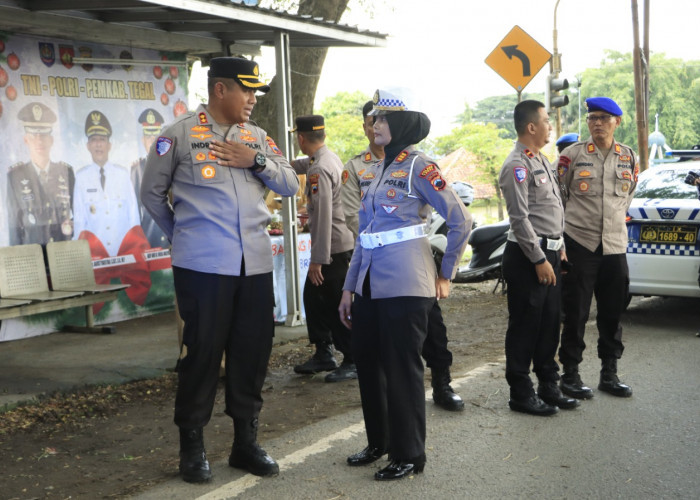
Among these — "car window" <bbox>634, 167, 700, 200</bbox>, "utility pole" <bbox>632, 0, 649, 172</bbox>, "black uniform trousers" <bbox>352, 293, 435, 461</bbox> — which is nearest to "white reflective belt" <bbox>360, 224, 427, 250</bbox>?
"black uniform trousers" <bbox>352, 293, 435, 461</bbox>

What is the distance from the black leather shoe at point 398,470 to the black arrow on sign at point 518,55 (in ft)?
29.8

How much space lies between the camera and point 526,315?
5895mm

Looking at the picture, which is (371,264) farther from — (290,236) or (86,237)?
(86,237)

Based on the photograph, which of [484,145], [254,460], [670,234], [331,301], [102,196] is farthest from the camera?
[484,145]

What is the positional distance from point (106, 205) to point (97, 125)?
899 millimetres

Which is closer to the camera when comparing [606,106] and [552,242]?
[552,242]

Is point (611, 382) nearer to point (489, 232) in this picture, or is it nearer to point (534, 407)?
point (534, 407)

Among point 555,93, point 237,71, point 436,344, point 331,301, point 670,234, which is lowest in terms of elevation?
point 436,344

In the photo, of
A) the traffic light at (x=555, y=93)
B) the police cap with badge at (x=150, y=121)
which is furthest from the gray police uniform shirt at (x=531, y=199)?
the traffic light at (x=555, y=93)

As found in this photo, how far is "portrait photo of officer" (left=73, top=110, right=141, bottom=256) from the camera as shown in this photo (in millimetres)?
9625

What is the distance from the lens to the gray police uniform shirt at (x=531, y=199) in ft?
18.8

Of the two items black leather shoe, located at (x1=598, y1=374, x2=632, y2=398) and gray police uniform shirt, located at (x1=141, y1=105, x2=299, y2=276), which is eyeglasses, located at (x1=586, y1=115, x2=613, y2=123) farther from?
gray police uniform shirt, located at (x1=141, y1=105, x2=299, y2=276)

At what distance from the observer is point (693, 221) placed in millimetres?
8750

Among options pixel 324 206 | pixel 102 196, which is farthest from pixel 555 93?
pixel 324 206
